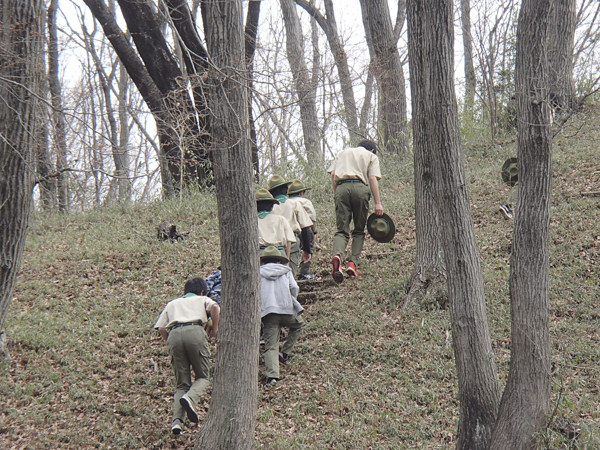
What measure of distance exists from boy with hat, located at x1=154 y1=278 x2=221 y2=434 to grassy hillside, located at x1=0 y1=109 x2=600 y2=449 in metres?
0.43

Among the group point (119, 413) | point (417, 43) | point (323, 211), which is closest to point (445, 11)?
point (417, 43)

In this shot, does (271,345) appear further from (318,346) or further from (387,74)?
(387,74)

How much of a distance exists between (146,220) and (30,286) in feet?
11.8

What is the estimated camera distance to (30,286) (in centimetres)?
1014

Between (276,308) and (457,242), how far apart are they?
103 inches

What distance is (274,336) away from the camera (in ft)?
24.1

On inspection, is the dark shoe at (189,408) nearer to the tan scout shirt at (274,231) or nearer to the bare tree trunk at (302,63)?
the tan scout shirt at (274,231)

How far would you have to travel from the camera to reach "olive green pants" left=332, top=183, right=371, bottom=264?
9461mm

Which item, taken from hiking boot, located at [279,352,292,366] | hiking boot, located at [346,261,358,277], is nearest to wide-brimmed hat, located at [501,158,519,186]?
hiking boot, located at [346,261,358,277]

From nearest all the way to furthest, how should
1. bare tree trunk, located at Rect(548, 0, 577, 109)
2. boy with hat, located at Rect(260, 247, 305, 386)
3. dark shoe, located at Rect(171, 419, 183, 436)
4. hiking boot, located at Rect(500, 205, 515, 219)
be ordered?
1. dark shoe, located at Rect(171, 419, 183, 436)
2. boy with hat, located at Rect(260, 247, 305, 386)
3. hiking boot, located at Rect(500, 205, 515, 219)
4. bare tree trunk, located at Rect(548, 0, 577, 109)

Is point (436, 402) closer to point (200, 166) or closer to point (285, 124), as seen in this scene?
point (200, 166)

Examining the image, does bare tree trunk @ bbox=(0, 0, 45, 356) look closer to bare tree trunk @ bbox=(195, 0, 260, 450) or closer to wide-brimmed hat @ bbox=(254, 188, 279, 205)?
bare tree trunk @ bbox=(195, 0, 260, 450)

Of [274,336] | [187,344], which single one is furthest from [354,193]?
[187,344]

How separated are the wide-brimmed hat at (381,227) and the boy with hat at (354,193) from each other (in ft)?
0.36
